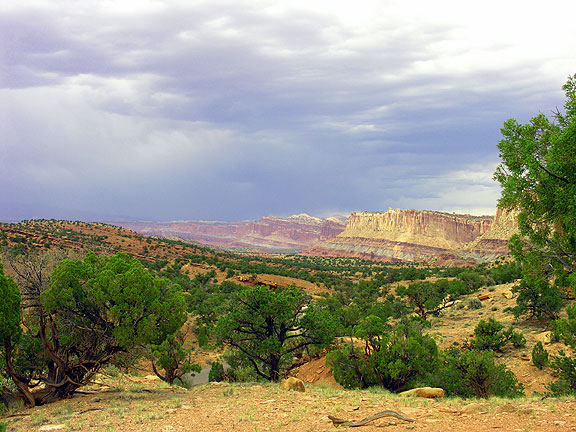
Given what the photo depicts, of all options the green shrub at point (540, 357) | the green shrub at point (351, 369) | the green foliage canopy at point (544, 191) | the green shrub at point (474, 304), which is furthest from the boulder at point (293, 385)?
the green shrub at point (474, 304)

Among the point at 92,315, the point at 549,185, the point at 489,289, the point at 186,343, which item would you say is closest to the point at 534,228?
the point at 549,185

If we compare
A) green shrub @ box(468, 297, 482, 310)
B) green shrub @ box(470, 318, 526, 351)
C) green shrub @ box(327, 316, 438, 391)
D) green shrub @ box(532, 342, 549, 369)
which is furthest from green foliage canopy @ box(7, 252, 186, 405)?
green shrub @ box(468, 297, 482, 310)

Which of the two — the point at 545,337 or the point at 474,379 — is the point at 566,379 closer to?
the point at 474,379

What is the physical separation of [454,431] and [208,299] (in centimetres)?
3858

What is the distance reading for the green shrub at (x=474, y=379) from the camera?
16562mm

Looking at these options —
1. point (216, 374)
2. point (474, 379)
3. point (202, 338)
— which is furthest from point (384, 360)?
point (202, 338)

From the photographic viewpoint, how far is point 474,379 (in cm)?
1700

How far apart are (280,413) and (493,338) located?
717 inches

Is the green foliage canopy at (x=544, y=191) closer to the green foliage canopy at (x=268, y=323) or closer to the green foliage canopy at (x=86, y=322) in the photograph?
the green foliage canopy at (x=268, y=323)

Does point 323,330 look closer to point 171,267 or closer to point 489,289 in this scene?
point 489,289

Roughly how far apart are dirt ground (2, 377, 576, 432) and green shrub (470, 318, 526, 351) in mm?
13602

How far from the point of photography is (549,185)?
→ 456 inches

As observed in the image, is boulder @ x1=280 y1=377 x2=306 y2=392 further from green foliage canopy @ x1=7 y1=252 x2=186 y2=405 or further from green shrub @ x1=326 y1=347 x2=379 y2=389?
green foliage canopy @ x1=7 y1=252 x2=186 y2=405

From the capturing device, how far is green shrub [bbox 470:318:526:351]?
23844 mm
